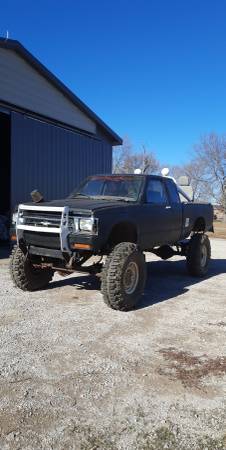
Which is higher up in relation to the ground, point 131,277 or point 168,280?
point 131,277

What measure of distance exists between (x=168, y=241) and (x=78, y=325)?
3392mm

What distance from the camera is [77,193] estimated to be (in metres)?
8.38

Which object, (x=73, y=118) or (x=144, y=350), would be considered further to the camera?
(x=73, y=118)

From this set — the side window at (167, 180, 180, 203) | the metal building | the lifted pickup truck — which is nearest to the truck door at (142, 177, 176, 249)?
the lifted pickup truck

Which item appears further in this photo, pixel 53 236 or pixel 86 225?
pixel 53 236

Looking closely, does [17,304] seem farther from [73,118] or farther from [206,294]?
[73,118]

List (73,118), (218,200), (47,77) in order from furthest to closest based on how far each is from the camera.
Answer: (218,200)
(73,118)
(47,77)

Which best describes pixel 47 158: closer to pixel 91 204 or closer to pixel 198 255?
pixel 198 255

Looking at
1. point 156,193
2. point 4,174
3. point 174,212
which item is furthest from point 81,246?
point 4,174

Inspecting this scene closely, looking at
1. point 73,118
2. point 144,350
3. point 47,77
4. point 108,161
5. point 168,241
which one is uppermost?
point 47,77

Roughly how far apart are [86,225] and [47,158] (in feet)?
34.2

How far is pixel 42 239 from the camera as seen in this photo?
7.04m

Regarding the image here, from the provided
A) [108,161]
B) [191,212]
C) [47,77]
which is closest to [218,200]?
[108,161]

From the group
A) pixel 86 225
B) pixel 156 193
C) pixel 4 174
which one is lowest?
pixel 86 225
